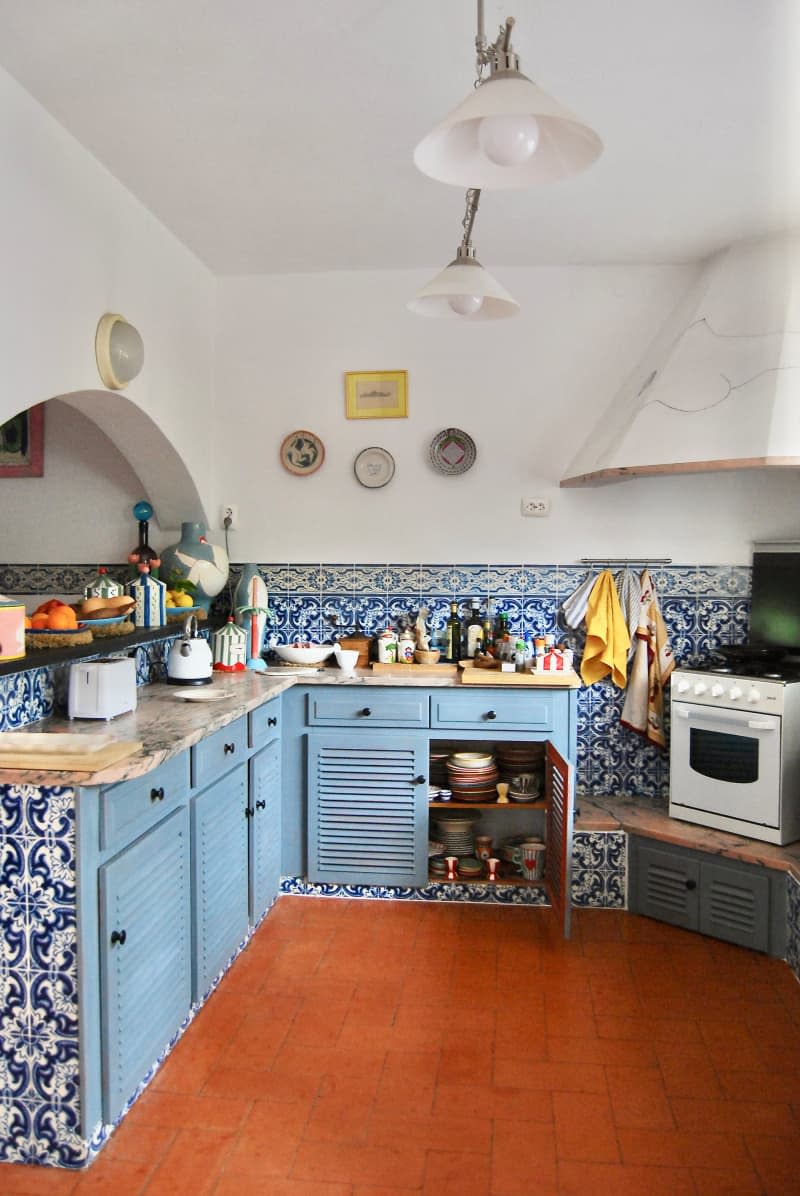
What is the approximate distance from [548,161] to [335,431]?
263 cm

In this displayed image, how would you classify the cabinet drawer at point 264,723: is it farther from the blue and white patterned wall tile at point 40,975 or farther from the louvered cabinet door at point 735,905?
the louvered cabinet door at point 735,905

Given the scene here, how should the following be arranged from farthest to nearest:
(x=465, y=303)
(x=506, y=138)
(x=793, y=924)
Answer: (x=793, y=924)
(x=465, y=303)
(x=506, y=138)

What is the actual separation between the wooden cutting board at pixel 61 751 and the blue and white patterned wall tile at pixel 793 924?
2225mm

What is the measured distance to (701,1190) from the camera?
6.78 feet

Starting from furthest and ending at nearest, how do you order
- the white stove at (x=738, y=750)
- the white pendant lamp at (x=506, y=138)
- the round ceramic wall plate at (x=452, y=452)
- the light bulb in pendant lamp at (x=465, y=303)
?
1. the round ceramic wall plate at (x=452, y=452)
2. the white stove at (x=738, y=750)
3. the light bulb in pendant lamp at (x=465, y=303)
4. the white pendant lamp at (x=506, y=138)

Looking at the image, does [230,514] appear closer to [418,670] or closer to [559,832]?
[418,670]

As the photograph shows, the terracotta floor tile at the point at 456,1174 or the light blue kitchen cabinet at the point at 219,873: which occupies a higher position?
the light blue kitchen cabinet at the point at 219,873

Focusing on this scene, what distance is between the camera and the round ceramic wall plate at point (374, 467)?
165 inches

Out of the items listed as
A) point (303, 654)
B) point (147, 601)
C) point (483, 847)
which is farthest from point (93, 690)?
point (483, 847)

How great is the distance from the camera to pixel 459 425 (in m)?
4.18

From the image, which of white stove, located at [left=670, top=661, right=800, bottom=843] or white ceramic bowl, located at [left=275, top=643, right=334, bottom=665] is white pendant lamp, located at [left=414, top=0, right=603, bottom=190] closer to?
white stove, located at [left=670, top=661, right=800, bottom=843]

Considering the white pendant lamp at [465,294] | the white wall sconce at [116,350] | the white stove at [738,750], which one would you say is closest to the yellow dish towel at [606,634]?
the white stove at [738,750]

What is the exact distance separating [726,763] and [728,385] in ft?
4.62

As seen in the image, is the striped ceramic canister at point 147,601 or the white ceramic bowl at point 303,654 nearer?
the striped ceramic canister at point 147,601
